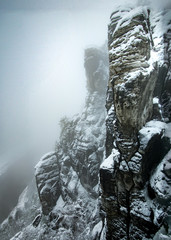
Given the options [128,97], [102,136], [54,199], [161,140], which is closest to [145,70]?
[128,97]

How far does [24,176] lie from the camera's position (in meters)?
62.8

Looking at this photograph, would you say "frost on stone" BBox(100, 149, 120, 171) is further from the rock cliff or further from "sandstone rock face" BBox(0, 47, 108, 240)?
"sandstone rock face" BBox(0, 47, 108, 240)

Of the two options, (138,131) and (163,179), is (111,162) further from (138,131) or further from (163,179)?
(163,179)

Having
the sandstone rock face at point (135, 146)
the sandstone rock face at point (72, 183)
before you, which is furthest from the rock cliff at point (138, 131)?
the sandstone rock face at point (72, 183)

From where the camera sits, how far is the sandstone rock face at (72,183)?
23250 millimetres

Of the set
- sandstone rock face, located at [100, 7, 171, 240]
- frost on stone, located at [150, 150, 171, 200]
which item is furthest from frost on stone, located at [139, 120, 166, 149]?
frost on stone, located at [150, 150, 171, 200]

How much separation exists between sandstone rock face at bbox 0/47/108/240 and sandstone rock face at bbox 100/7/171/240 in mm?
9621

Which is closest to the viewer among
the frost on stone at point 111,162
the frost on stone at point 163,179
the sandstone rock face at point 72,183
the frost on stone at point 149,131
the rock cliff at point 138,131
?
the frost on stone at point 163,179

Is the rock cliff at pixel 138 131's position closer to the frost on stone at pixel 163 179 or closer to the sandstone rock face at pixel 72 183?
the frost on stone at pixel 163 179

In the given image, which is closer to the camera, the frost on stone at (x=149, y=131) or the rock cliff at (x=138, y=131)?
the rock cliff at (x=138, y=131)

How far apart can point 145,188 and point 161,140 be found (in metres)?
4.55

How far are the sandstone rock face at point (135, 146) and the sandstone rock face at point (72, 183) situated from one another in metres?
9.62

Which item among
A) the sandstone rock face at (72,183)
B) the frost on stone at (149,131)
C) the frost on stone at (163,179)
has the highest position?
the frost on stone at (149,131)

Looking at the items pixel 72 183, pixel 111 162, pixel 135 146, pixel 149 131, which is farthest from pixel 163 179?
pixel 72 183
